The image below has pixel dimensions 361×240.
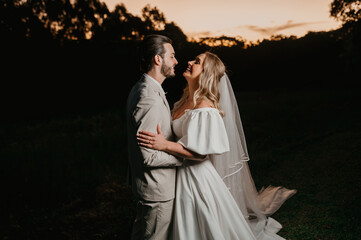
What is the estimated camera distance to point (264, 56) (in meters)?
11.9

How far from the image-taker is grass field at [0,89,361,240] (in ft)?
14.4

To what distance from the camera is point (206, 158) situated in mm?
2662

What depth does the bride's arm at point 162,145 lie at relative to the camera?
6.95 ft

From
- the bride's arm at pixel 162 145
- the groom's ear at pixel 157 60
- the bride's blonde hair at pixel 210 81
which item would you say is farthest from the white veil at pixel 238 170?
the groom's ear at pixel 157 60

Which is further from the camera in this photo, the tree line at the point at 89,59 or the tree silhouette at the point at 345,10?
the tree line at the point at 89,59

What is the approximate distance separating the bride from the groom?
9cm

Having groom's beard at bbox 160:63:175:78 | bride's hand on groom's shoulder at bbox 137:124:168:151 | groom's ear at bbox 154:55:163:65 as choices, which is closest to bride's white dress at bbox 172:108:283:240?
bride's hand on groom's shoulder at bbox 137:124:168:151

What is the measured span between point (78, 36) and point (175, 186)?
51.5 ft

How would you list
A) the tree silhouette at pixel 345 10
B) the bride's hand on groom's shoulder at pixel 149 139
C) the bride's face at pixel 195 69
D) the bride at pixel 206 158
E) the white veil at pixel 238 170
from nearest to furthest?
the bride's hand on groom's shoulder at pixel 149 139 → the bride at pixel 206 158 → the bride's face at pixel 195 69 → the white veil at pixel 238 170 → the tree silhouette at pixel 345 10

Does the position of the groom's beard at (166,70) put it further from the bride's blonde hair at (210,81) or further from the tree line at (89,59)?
the tree line at (89,59)

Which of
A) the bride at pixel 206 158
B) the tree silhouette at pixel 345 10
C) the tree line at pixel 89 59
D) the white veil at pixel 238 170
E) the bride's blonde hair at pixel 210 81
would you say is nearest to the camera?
the bride at pixel 206 158

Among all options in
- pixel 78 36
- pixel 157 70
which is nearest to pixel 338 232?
pixel 157 70

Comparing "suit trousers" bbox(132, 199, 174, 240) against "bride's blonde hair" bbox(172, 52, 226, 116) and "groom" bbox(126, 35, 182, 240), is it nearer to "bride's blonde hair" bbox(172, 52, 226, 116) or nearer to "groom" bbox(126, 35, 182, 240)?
"groom" bbox(126, 35, 182, 240)

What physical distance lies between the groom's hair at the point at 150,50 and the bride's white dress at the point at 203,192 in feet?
1.84
